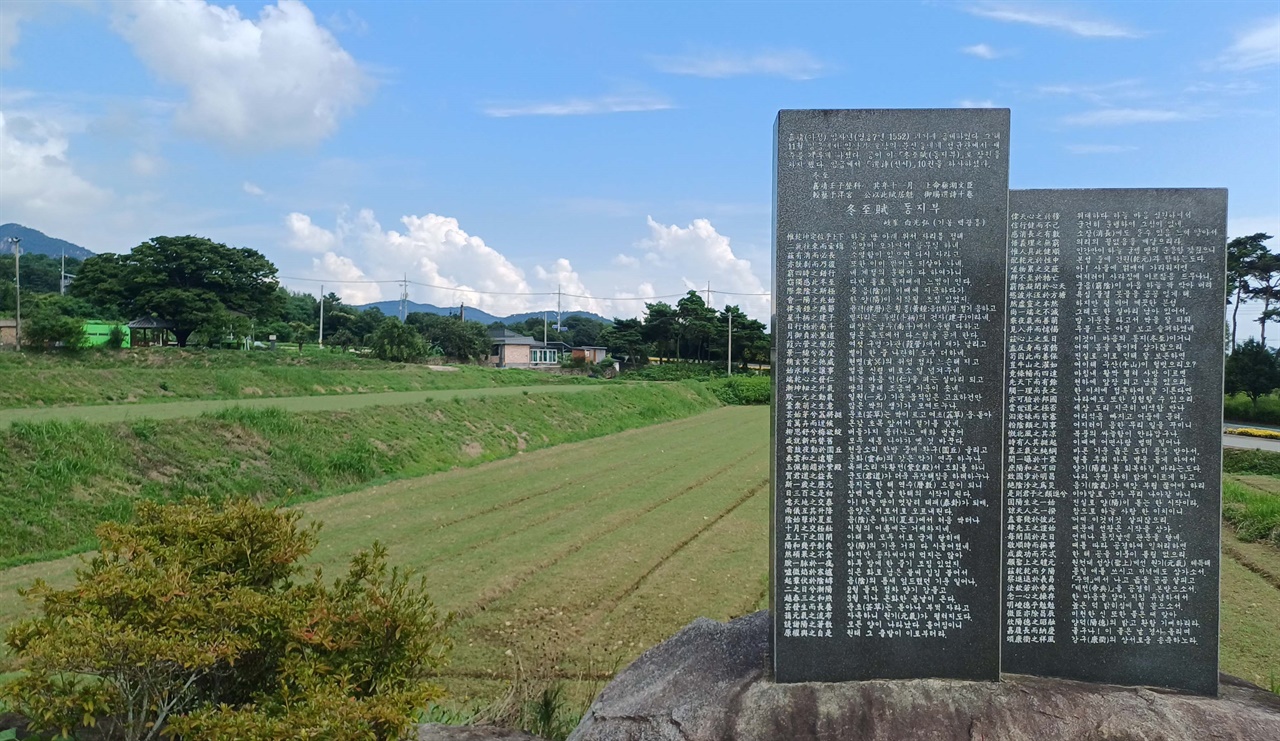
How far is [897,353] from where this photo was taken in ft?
16.4

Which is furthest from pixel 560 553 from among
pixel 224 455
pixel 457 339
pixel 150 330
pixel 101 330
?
pixel 457 339

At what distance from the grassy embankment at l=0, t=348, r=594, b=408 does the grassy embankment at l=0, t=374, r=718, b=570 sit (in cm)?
569

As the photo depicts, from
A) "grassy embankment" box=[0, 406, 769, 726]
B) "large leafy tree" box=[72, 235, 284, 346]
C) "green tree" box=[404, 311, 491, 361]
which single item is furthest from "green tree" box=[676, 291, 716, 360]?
"grassy embankment" box=[0, 406, 769, 726]

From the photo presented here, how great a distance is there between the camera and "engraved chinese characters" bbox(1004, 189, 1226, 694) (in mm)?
5305

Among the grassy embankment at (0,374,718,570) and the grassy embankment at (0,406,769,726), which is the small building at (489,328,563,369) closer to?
the grassy embankment at (0,374,718,570)

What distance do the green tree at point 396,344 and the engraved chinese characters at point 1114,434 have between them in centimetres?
3998

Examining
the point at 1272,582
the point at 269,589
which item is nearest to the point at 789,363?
the point at 269,589

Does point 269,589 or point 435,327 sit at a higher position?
point 435,327

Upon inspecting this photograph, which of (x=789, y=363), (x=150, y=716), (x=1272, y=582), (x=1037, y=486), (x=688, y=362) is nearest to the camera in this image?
(x=150, y=716)

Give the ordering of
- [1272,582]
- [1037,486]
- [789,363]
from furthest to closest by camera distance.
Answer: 1. [1272,582]
2. [1037,486]
3. [789,363]

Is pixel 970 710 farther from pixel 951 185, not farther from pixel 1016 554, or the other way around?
pixel 951 185

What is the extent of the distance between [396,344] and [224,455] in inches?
1164

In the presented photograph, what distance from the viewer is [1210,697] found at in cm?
505

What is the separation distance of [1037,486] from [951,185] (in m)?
2.10
